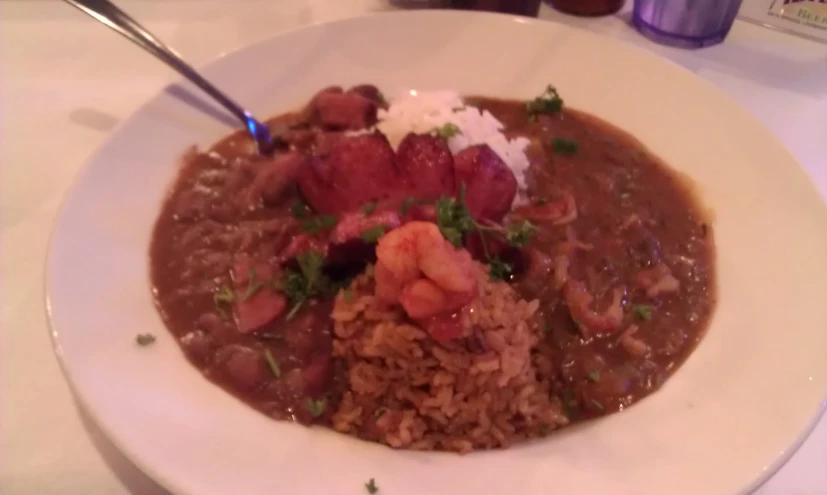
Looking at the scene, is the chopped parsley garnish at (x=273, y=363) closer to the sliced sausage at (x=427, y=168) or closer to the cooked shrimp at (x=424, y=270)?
the cooked shrimp at (x=424, y=270)

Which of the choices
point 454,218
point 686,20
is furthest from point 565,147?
point 686,20

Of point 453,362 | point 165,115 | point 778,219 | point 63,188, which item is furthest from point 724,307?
point 63,188

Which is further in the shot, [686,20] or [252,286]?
[686,20]

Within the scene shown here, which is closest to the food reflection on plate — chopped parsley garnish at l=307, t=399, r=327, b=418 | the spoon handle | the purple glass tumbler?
chopped parsley garnish at l=307, t=399, r=327, b=418

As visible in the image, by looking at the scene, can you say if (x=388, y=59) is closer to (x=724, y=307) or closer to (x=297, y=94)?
(x=297, y=94)

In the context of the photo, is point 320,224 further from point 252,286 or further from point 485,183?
point 485,183
